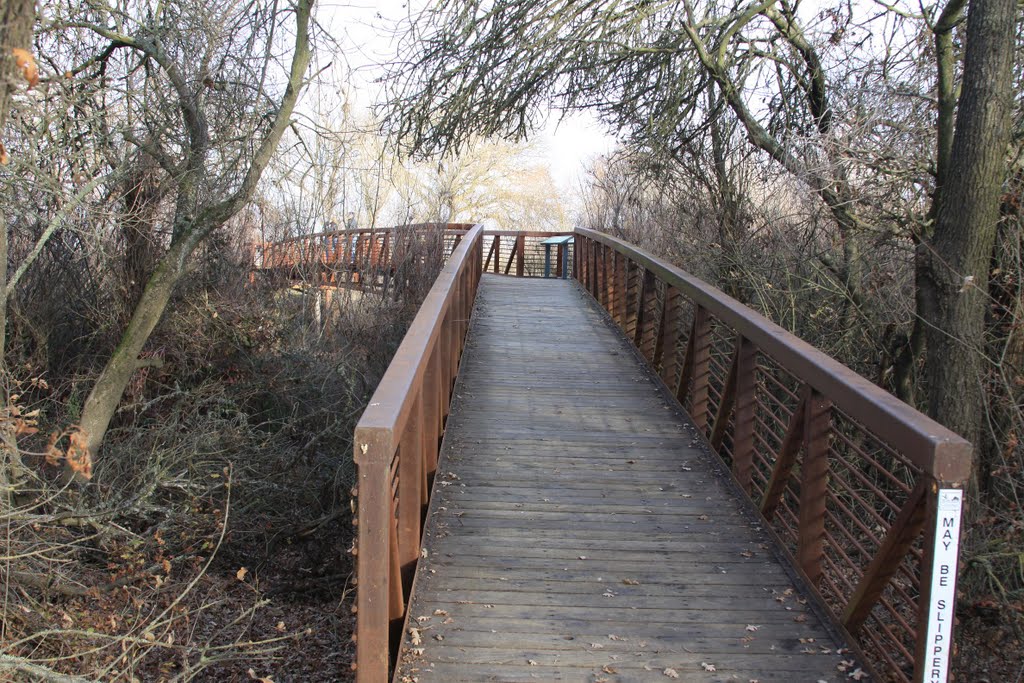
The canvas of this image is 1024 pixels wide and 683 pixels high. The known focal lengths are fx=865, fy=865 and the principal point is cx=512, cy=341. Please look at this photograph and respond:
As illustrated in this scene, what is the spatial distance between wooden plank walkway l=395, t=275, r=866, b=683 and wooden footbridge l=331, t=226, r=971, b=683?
0.01m

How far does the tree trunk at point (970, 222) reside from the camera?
5.23 m

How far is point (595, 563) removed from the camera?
3.79 m

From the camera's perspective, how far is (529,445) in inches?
209

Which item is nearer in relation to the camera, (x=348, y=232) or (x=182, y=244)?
(x=182, y=244)

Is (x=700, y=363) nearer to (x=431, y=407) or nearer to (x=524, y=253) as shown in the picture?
(x=431, y=407)

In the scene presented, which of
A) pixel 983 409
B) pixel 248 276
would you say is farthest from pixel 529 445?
pixel 248 276

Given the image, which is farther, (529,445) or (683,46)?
(683,46)

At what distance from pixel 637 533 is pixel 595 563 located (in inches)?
15.6

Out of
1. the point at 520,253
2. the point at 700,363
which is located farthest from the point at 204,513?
the point at 520,253

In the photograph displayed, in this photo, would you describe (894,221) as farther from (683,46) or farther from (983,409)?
(683,46)

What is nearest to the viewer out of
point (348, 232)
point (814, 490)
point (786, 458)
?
point (814, 490)

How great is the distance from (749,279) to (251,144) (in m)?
5.91

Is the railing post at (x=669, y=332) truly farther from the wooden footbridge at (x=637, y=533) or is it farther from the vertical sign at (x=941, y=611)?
the vertical sign at (x=941, y=611)

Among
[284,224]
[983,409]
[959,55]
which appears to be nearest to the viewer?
[983,409]
